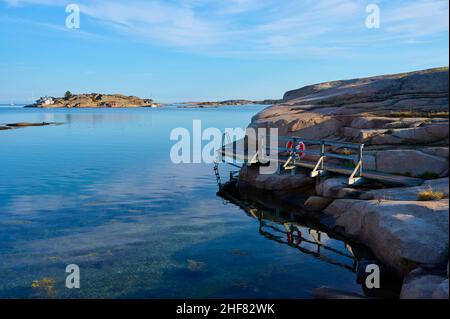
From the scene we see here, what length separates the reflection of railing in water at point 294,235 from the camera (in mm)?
15922

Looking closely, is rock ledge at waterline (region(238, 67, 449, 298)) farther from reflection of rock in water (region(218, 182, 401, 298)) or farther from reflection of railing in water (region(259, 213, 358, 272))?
reflection of railing in water (region(259, 213, 358, 272))

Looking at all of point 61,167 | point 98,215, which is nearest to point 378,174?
point 98,215

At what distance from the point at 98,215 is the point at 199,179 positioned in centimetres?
1215

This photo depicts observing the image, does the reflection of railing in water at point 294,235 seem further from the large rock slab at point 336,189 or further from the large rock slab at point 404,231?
the large rock slab at point 336,189

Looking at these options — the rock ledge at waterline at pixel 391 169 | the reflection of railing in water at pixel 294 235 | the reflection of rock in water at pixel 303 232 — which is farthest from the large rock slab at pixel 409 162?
the reflection of railing in water at pixel 294 235

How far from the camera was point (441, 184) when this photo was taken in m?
16.9

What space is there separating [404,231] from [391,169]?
8.31 meters

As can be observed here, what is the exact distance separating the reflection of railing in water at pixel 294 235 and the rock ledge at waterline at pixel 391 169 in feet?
3.13

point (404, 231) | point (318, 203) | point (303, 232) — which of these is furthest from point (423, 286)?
point (318, 203)

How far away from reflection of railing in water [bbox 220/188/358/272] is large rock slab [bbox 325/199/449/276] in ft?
3.35

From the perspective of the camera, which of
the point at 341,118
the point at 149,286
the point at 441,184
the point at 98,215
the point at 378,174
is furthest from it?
the point at 341,118

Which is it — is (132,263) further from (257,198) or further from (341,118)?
(341,118)

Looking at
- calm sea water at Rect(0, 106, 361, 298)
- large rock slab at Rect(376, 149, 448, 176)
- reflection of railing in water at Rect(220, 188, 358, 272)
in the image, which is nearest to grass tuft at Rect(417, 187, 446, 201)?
reflection of railing in water at Rect(220, 188, 358, 272)
